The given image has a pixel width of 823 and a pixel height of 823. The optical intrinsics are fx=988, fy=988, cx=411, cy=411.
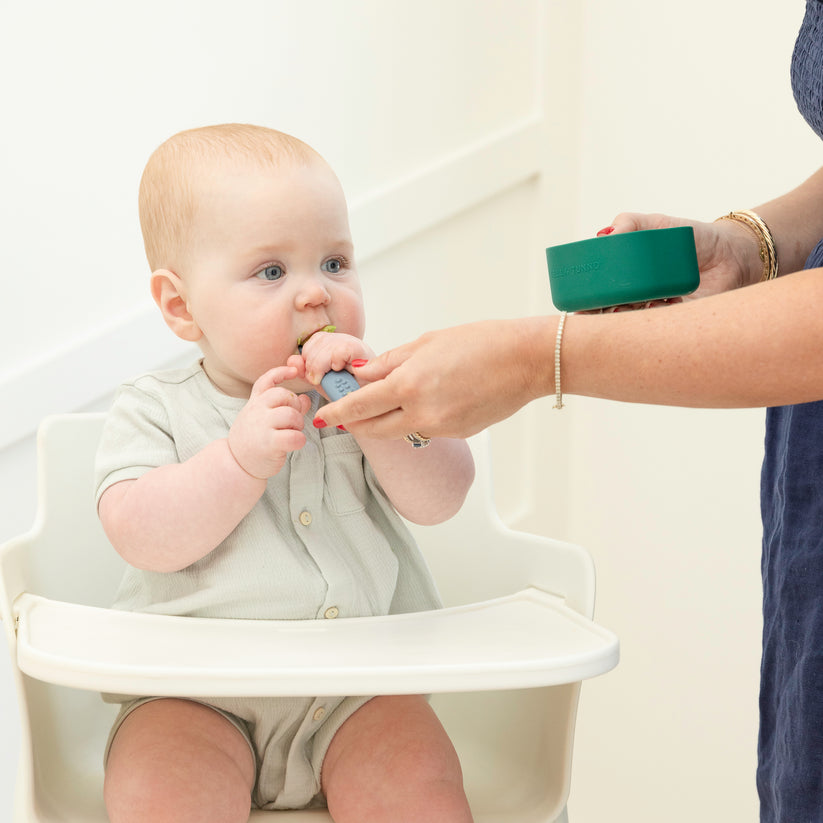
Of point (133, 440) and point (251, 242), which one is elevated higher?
point (251, 242)

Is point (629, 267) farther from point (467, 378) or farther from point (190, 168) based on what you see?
point (190, 168)

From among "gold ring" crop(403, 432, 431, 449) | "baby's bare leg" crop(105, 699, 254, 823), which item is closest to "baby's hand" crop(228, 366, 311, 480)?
"gold ring" crop(403, 432, 431, 449)

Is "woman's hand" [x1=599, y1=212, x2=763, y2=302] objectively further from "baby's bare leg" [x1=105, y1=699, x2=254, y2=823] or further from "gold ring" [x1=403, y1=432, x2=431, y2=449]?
"baby's bare leg" [x1=105, y1=699, x2=254, y2=823]

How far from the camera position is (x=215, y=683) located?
2.37 feet

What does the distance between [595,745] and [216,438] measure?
1.37 m

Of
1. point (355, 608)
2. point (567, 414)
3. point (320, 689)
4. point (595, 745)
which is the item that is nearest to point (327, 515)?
point (355, 608)

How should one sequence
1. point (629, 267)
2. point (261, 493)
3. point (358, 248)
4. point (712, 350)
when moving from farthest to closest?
point (358, 248), point (261, 493), point (629, 267), point (712, 350)

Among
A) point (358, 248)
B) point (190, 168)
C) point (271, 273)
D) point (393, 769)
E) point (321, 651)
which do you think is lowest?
point (393, 769)

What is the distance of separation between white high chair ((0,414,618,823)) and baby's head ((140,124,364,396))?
0.26m

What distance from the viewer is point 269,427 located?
0.92 meters

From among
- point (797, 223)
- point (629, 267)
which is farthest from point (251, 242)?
point (797, 223)

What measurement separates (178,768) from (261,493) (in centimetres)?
26

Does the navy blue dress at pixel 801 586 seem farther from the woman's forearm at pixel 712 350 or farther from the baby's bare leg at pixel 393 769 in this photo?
the baby's bare leg at pixel 393 769

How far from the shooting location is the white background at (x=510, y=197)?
1.47 m
